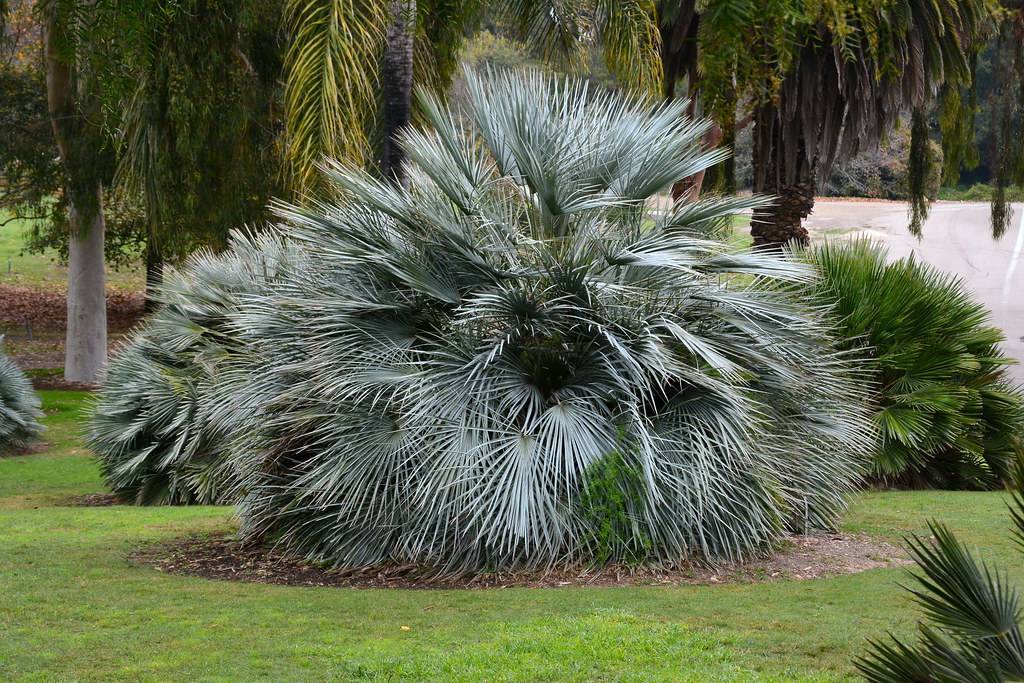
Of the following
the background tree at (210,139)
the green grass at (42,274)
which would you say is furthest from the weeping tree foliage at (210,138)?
the green grass at (42,274)

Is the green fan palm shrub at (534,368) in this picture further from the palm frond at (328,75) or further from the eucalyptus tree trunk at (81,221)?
the eucalyptus tree trunk at (81,221)

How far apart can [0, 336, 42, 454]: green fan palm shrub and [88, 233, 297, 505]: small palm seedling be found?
478cm

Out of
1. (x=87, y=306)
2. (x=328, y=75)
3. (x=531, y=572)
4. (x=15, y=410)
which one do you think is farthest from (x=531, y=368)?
(x=87, y=306)

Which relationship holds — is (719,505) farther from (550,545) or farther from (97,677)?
(97,677)

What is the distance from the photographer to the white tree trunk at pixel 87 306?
2319 cm

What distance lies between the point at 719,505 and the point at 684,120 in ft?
10.7

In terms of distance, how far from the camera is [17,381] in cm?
1784

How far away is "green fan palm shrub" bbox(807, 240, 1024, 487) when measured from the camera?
11.7 metres

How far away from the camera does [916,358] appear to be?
11.8 metres

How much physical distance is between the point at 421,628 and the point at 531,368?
8.02 ft

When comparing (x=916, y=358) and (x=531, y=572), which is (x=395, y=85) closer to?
(x=531, y=572)

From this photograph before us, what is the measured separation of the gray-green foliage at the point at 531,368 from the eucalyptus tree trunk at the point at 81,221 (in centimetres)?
1125

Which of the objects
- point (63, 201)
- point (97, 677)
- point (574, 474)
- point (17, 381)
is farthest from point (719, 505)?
point (63, 201)

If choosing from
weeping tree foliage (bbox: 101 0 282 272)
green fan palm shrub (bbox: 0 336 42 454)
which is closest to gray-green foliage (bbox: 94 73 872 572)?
weeping tree foliage (bbox: 101 0 282 272)
